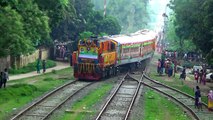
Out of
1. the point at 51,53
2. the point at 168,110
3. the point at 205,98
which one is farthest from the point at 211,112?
the point at 51,53

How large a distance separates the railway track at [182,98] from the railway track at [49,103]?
6.00 metres

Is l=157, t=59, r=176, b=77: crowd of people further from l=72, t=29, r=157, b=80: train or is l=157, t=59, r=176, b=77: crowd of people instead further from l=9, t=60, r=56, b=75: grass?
l=9, t=60, r=56, b=75: grass

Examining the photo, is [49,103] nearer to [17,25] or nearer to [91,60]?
[17,25]

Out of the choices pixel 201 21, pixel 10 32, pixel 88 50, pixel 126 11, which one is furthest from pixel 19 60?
pixel 126 11

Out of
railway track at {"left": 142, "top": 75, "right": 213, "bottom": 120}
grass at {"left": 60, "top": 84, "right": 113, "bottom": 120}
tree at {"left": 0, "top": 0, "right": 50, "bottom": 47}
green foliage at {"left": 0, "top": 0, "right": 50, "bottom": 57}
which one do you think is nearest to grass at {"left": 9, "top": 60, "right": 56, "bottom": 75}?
grass at {"left": 60, "top": 84, "right": 113, "bottom": 120}

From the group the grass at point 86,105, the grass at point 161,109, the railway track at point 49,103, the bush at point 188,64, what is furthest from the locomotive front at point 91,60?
the bush at point 188,64

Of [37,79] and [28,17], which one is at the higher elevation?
[28,17]

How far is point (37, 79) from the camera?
121ft

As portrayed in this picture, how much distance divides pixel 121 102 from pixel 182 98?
207 inches

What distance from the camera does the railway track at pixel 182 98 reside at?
2436cm

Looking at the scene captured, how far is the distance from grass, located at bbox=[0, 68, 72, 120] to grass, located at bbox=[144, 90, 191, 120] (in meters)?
7.01

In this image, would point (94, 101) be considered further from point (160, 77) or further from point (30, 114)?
point (160, 77)

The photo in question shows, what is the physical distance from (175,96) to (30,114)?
40.6 ft

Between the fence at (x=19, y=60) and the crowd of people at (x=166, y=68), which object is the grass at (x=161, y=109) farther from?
the fence at (x=19, y=60)
